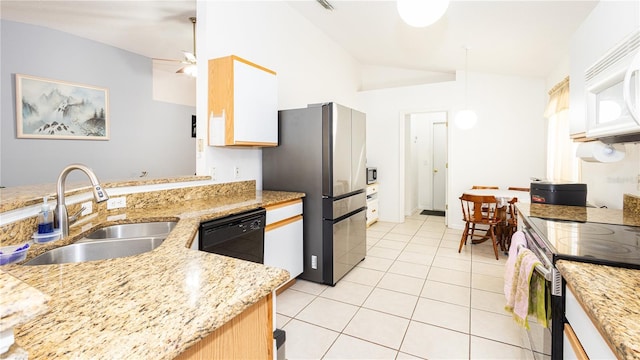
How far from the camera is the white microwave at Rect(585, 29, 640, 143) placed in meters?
0.95

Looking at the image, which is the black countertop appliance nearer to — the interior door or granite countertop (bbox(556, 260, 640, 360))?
granite countertop (bbox(556, 260, 640, 360))

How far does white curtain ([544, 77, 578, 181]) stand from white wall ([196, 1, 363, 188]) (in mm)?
2982

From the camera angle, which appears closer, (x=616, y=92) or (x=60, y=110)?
(x=616, y=92)

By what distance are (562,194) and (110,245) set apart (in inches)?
124

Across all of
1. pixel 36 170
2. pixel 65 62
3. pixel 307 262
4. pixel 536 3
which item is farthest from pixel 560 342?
pixel 65 62

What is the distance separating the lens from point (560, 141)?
140 inches

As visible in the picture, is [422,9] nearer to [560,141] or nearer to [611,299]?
[611,299]

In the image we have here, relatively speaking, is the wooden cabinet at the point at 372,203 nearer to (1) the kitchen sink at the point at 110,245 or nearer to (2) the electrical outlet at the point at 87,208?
(1) the kitchen sink at the point at 110,245

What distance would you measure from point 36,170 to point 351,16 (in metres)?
4.14

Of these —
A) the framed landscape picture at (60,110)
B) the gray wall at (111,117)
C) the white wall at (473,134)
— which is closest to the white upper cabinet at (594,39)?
the white wall at (473,134)

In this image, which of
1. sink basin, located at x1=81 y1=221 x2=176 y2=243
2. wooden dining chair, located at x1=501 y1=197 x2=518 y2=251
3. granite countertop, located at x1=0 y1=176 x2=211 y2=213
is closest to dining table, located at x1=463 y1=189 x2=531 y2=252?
wooden dining chair, located at x1=501 y1=197 x2=518 y2=251

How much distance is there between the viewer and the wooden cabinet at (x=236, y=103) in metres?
2.44

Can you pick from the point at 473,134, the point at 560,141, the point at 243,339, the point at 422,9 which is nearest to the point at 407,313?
the point at 243,339

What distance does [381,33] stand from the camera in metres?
4.11
